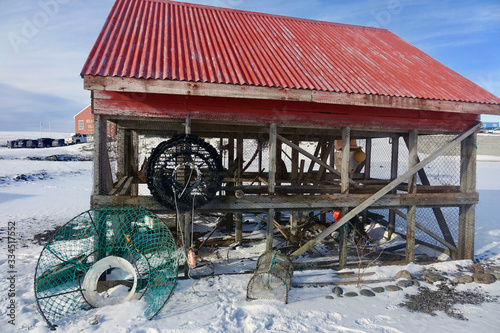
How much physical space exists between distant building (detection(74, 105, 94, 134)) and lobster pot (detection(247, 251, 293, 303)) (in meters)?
46.7

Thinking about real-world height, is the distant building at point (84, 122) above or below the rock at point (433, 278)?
above

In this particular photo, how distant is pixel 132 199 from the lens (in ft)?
17.9

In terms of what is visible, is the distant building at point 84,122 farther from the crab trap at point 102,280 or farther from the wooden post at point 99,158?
the crab trap at point 102,280

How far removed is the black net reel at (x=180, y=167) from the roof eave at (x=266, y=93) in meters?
0.82

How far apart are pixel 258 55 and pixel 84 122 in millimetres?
46904

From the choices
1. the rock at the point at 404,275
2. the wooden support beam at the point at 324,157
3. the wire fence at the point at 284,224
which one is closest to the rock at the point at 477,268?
the wire fence at the point at 284,224

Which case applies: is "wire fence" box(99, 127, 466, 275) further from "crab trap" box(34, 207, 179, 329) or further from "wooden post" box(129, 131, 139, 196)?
"crab trap" box(34, 207, 179, 329)

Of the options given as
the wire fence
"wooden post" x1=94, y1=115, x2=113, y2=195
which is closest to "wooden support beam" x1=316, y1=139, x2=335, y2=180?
the wire fence

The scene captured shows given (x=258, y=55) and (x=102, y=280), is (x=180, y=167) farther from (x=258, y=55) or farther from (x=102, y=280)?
(x=258, y=55)

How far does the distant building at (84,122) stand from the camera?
45.1 metres

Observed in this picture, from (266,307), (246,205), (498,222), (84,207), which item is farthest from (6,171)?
(498,222)

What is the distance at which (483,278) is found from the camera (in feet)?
19.5

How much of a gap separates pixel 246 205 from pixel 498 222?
10060 millimetres

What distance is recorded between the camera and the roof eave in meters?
4.82
